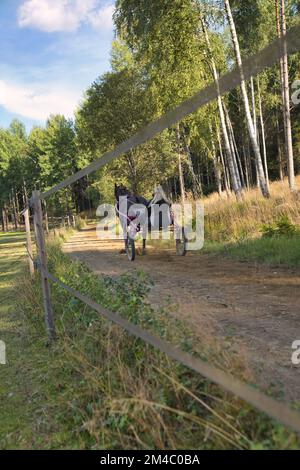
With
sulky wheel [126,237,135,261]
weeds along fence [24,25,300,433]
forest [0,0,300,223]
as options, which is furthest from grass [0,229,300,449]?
sulky wheel [126,237,135,261]

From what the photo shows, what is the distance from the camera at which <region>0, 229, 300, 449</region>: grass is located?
2.08 metres

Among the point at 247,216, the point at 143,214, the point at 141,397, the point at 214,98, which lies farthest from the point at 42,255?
the point at 247,216

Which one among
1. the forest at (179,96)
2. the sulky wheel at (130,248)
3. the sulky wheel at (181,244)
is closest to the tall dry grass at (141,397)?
the forest at (179,96)

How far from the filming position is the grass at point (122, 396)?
6.82ft

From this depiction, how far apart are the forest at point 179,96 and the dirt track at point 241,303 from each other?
7.49 ft

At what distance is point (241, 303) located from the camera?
5.30 metres

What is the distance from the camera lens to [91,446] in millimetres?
2477

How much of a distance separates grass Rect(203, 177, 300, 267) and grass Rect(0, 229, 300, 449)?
465cm

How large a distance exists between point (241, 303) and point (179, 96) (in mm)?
11222

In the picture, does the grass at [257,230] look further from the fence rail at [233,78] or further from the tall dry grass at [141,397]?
the fence rail at [233,78]

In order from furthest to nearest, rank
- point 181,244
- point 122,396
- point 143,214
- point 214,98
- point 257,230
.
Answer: point 181,244 → point 257,230 → point 143,214 → point 122,396 → point 214,98

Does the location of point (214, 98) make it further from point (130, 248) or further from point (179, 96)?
point (179, 96)
